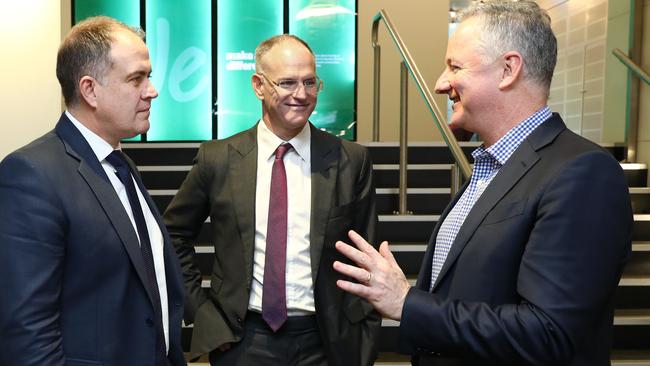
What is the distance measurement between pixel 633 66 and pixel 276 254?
408 centimetres

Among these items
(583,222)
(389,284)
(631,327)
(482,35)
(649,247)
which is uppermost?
(482,35)

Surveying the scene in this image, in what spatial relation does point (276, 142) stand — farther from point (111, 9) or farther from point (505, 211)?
point (111, 9)

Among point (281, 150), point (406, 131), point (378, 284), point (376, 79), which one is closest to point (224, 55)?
point (376, 79)

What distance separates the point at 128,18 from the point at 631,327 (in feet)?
23.9

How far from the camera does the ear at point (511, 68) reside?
1435mm

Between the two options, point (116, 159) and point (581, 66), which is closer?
point (116, 159)

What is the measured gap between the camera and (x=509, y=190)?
138 centimetres

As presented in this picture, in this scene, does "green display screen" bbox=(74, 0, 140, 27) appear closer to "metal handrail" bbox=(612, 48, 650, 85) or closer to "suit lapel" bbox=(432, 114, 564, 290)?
"metal handrail" bbox=(612, 48, 650, 85)

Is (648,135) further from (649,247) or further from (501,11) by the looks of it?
(501,11)

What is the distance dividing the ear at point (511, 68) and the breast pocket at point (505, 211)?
10.6 inches

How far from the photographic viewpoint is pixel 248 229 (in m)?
2.17

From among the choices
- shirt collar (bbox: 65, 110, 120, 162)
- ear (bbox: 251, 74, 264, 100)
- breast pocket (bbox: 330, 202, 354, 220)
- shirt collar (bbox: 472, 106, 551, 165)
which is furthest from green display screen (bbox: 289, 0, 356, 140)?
shirt collar (bbox: 472, 106, 551, 165)

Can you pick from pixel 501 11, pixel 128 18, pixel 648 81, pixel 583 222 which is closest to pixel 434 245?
pixel 583 222

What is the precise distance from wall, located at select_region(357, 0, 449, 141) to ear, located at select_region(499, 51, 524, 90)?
686 centimetres
